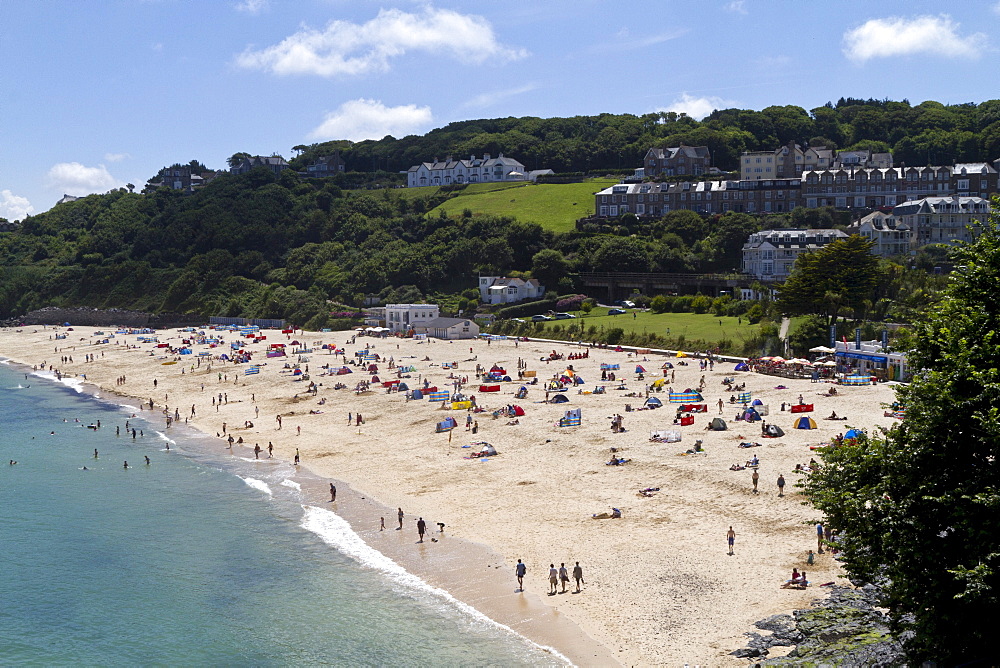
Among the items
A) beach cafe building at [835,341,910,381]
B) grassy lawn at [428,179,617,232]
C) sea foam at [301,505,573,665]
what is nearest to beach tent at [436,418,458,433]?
sea foam at [301,505,573,665]

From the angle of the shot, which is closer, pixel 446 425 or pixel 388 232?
pixel 446 425

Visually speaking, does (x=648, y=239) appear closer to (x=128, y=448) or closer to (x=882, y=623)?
(x=128, y=448)

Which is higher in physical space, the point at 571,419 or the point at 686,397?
the point at 686,397

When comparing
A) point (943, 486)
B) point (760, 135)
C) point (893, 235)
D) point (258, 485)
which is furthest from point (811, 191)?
point (943, 486)

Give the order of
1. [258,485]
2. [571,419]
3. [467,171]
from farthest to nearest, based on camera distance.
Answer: [467,171], [571,419], [258,485]

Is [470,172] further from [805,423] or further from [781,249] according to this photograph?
[805,423]

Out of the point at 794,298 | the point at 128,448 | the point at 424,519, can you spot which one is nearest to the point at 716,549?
the point at 424,519

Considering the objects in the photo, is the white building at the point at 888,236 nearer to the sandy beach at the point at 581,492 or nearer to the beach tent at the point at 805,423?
the sandy beach at the point at 581,492

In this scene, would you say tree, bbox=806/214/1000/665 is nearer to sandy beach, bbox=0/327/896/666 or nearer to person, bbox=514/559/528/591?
sandy beach, bbox=0/327/896/666
